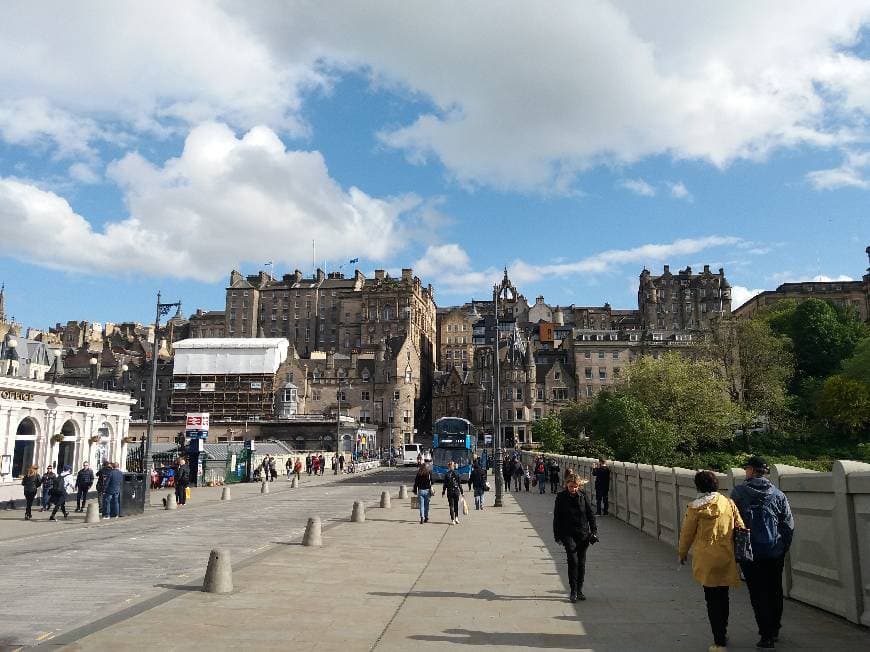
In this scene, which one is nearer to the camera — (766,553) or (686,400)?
(766,553)

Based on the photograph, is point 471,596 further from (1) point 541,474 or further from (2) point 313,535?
(1) point 541,474

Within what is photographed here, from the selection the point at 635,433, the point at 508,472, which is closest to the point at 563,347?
the point at 635,433

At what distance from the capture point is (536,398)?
351 feet

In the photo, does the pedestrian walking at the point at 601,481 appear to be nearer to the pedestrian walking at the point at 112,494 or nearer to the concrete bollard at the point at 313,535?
the concrete bollard at the point at 313,535

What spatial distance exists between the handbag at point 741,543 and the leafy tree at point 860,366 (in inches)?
2614

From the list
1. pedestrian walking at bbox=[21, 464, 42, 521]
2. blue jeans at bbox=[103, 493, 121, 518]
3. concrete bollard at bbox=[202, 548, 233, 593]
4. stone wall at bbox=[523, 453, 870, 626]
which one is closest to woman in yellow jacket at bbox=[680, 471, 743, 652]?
stone wall at bbox=[523, 453, 870, 626]

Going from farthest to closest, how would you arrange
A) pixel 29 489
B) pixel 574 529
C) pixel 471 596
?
pixel 29 489 → pixel 471 596 → pixel 574 529

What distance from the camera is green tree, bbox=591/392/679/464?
53062 millimetres

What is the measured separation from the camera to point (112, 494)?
79.5 ft

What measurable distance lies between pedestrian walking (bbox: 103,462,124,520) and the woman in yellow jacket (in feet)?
71.7

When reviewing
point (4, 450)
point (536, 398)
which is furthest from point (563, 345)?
point (4, 450)

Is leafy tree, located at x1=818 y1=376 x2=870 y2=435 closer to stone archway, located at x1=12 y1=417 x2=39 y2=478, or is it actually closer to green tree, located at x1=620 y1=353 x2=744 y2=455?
green tree, located at x1=620 y1=353 x2=744 y2=455

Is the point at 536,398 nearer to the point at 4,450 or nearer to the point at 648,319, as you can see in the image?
the point at 648,319

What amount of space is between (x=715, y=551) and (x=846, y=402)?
221ft
